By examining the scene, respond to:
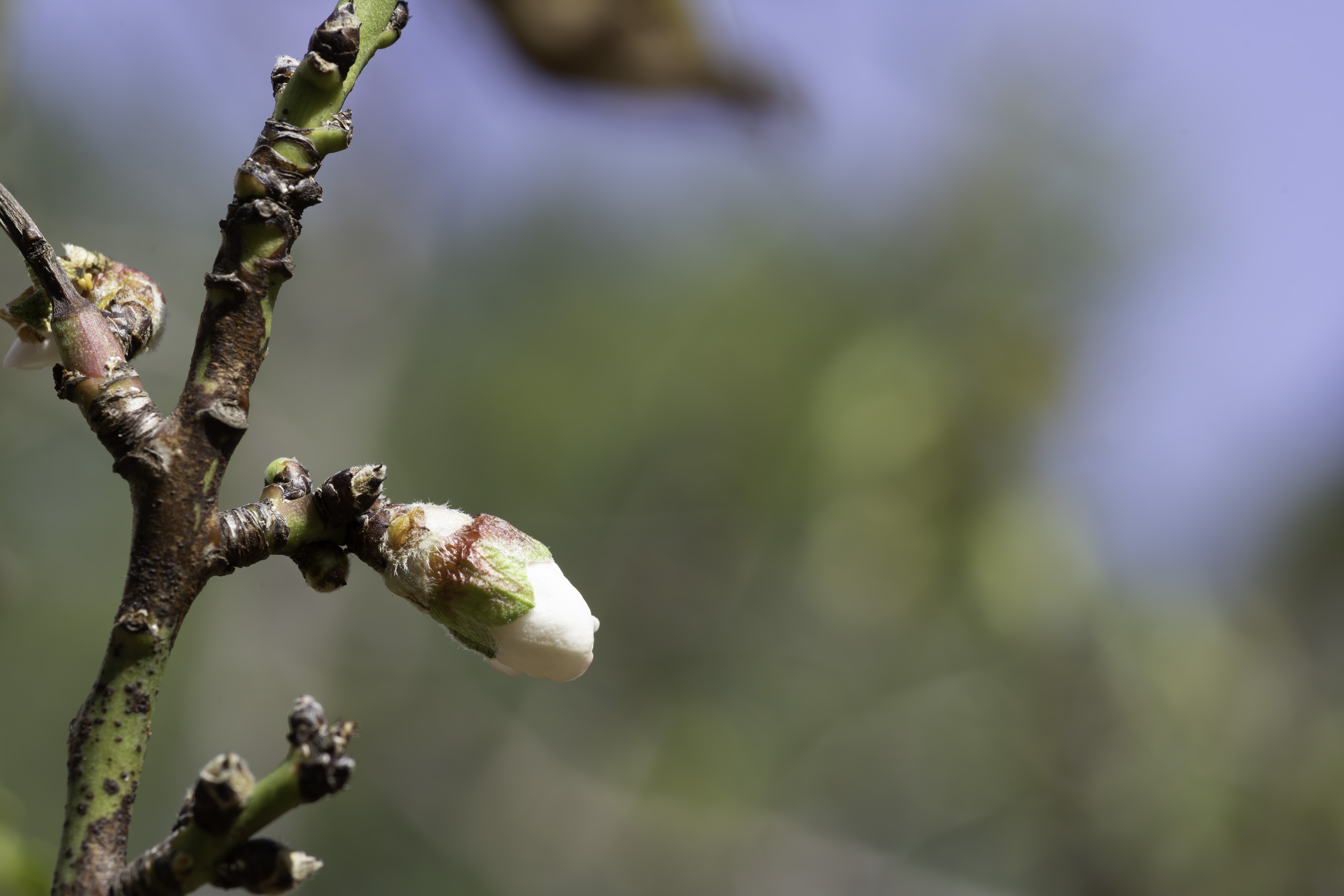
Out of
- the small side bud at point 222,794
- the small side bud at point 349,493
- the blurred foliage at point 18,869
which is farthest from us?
the blurred foliage at point 18,869

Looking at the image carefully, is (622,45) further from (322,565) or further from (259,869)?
(259,869)

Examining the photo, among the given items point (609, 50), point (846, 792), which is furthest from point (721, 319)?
point (609, 50)

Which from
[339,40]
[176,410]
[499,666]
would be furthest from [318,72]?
[499,666]

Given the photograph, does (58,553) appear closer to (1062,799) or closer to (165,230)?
(165,230)

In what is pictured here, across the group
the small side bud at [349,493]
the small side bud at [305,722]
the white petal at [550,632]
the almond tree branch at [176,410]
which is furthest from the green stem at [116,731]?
the white petal at [550,632]

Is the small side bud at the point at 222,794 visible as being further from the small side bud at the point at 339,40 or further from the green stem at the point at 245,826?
the small side bud at the point at 339,40

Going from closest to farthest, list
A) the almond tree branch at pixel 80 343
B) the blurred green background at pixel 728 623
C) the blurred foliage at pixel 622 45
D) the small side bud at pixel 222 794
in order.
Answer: the small side bud at pixel 222 794, the almond tree branch at pixel 80 343, the blurred foliage at pixel 622 45, the blurred green background at pixel 728 623
